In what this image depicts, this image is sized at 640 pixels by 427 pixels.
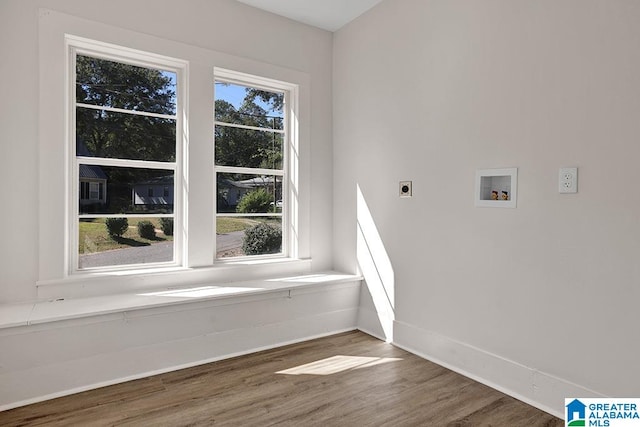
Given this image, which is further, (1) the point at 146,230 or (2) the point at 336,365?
(1) the point at 146,230

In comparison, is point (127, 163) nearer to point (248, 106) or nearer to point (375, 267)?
A: point (248, 106)

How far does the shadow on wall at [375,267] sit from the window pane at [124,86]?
185cm

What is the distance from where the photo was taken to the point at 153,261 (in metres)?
2.95

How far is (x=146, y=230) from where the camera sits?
291cm

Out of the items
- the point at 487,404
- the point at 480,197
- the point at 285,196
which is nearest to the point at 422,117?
the point at 480,197

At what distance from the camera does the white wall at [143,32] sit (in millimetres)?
2377

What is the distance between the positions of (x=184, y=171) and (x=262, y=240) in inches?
37.4

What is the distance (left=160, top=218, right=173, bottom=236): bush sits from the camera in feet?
9.76

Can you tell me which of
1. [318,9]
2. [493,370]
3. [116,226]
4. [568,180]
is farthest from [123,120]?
[493,370]

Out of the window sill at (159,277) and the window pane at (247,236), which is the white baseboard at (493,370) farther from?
the window pane at (247,236)

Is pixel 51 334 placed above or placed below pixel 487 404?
above

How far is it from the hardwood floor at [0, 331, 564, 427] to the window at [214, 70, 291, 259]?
111cm

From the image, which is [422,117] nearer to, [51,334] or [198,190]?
[198,190]

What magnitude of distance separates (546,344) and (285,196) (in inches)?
94.1
